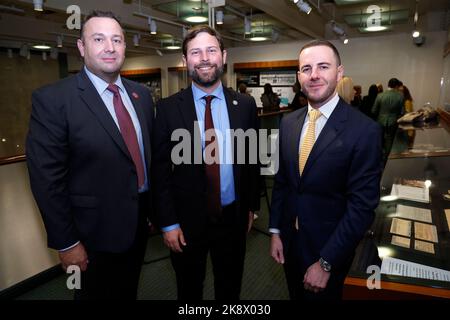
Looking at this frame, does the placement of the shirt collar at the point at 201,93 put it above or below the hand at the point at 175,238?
above

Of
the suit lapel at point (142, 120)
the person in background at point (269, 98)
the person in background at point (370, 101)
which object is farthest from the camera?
the person in background at point (269, 98)

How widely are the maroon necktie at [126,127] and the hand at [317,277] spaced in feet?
2.89

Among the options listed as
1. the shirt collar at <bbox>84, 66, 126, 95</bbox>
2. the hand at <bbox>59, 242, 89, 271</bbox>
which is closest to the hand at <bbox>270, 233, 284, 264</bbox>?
the hand at <bbox>59, 242, 89, 271</bbox>

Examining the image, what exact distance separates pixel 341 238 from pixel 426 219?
0.64 metres

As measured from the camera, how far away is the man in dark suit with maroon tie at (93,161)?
4.40 feet

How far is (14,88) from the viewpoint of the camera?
1127cm

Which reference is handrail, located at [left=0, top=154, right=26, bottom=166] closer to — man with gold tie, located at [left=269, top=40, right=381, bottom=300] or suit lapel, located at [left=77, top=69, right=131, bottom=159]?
suit lapel, located at [left=77, top=69, right=131, bottom=159]

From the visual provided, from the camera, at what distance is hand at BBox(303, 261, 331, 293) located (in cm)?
131

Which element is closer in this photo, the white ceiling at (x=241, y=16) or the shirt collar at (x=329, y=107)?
the shirt collar at (x=329, y=107)

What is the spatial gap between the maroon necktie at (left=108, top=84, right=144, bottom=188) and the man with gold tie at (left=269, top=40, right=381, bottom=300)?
2.27ft

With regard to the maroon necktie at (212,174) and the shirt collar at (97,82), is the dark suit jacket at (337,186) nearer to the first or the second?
the maroon necktie at (212,174)

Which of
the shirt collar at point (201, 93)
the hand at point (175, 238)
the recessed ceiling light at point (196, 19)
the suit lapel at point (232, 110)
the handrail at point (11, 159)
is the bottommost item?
the hand at point (175, 238)

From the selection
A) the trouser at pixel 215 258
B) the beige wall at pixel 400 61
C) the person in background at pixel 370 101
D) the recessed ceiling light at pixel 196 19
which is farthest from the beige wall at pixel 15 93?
the trouser at pixel 215 258
